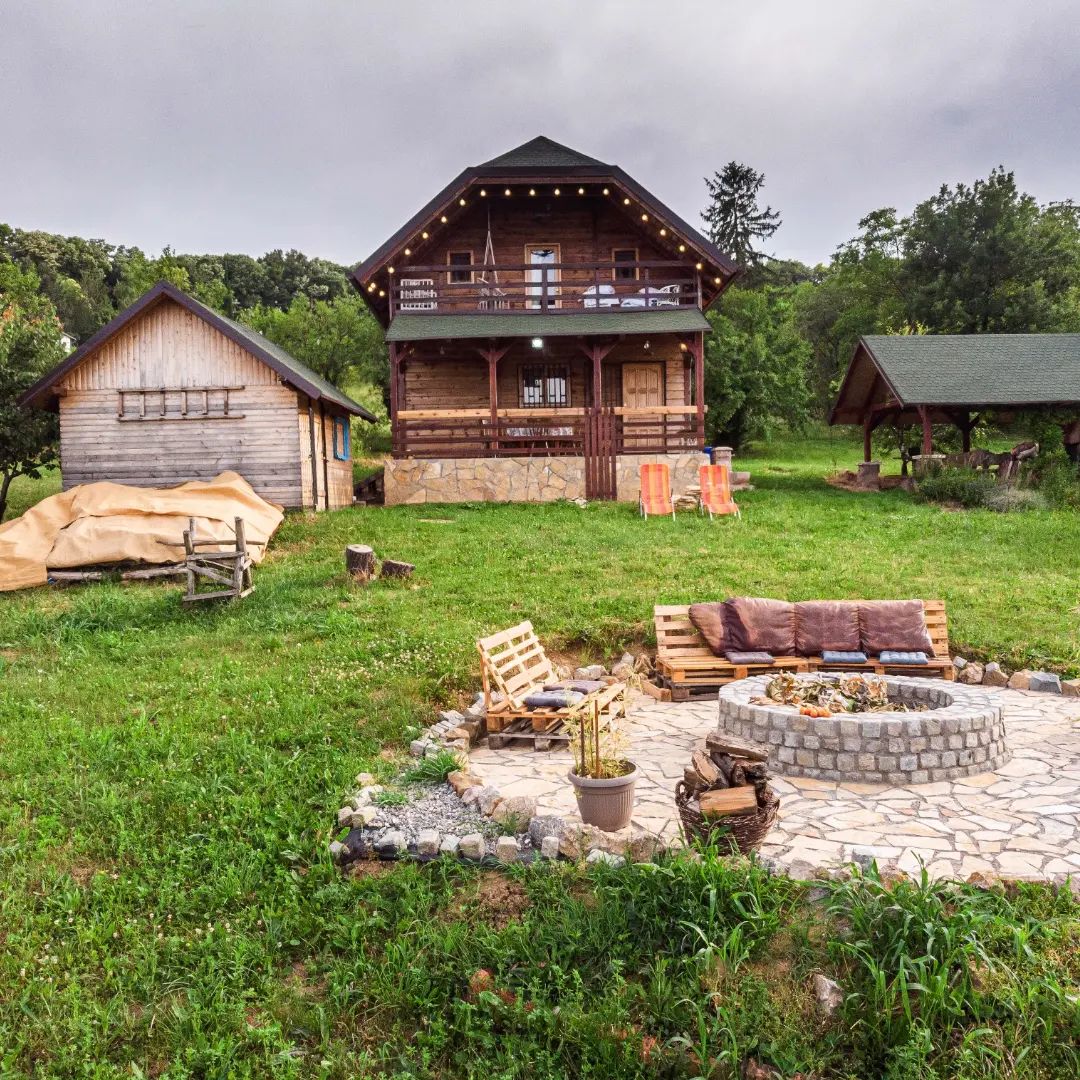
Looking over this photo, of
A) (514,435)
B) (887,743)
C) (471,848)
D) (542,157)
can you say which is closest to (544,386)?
(514,435)

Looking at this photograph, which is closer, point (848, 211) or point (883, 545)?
point (883, 545)

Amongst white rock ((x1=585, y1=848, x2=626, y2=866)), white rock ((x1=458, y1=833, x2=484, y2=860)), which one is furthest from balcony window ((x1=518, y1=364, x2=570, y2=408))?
white rock ((x1=585, y1=848, x2=626, y2=866))

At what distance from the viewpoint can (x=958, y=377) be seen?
72.1 ft

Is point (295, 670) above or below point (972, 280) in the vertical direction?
below

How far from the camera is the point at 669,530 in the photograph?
15734mm

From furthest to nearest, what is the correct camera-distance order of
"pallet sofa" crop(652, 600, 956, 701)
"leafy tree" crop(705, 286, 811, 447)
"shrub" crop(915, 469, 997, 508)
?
1. "leafy tree" crop(705, 286, 811, 447)
2. "shrub" crop(915, 469, 997, 508)
3. "pallet sofa" crop(652, 600, 956, 701)

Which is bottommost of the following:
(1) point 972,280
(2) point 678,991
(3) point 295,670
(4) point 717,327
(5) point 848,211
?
(2) point 678,991

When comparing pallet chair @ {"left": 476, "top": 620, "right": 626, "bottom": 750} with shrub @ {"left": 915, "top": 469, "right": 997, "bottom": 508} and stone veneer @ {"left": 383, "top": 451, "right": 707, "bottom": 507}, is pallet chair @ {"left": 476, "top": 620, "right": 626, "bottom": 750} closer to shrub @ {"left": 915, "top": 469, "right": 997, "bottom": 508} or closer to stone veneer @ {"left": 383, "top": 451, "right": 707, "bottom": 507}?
stone veneer @ {"left": 383, "top": 451, "right": 707, "bottom": 507}

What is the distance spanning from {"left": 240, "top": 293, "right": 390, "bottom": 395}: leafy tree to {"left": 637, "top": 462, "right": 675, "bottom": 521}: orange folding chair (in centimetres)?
1695

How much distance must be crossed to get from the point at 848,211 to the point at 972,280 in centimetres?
1161

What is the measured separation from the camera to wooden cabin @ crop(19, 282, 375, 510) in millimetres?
17406

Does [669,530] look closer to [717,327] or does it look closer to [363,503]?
[363,503]

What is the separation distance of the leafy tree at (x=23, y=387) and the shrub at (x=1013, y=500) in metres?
21.0

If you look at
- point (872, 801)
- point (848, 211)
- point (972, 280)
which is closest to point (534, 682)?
point (872, 801)
